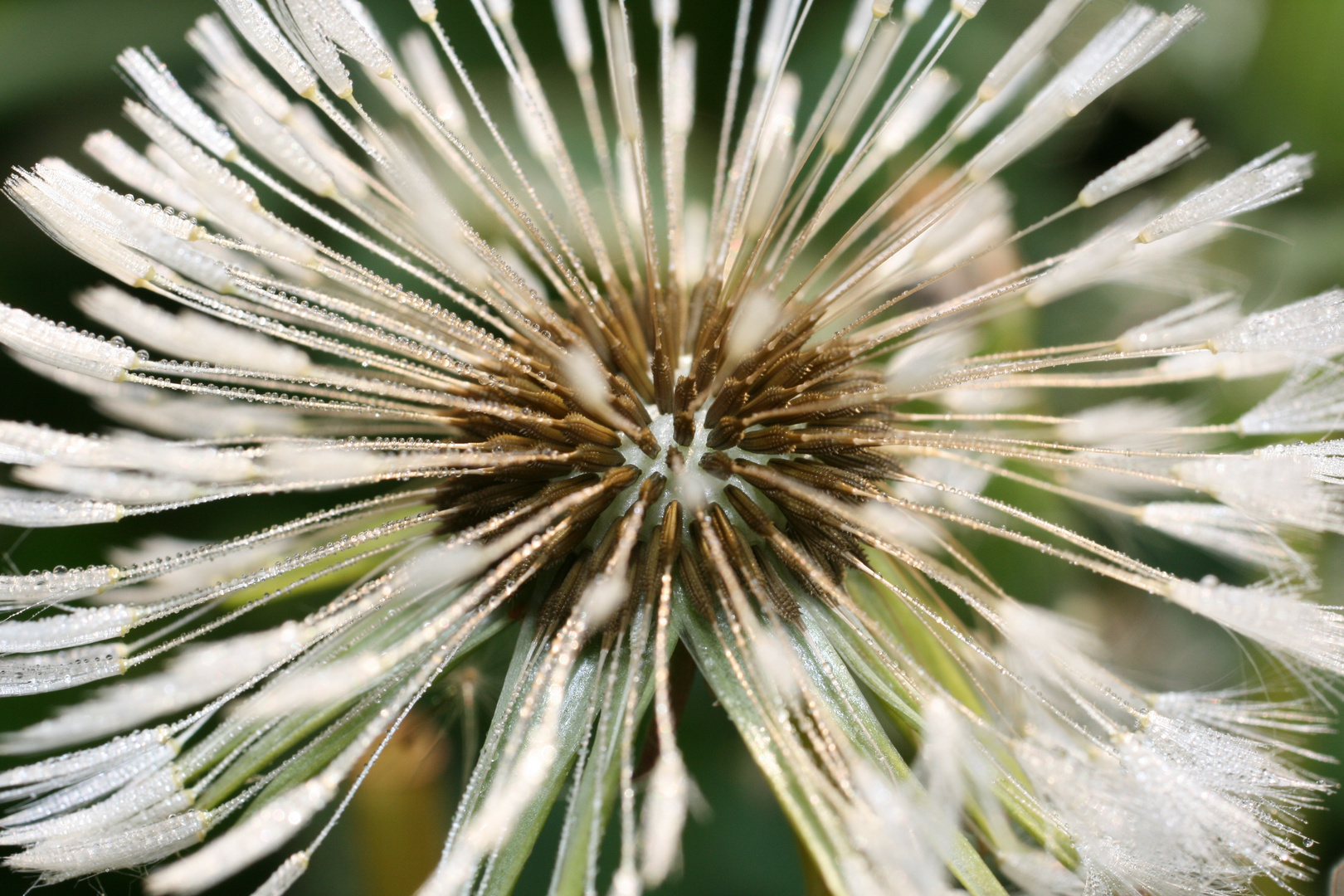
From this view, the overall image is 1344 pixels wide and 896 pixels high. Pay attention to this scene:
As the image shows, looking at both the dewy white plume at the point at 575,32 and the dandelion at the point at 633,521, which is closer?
the dandelion at the point at 633,521

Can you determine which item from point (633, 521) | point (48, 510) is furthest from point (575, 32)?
point (48, 510)

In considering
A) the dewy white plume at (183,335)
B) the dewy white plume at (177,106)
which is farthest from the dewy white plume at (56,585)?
the dewy white plume at (177,106)

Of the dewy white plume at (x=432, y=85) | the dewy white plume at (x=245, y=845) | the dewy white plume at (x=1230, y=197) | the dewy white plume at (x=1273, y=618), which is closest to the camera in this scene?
the dewy white plume at (x=245, y=845)

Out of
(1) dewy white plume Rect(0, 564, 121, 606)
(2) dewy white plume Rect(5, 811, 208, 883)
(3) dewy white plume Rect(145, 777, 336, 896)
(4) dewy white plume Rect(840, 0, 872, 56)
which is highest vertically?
(4) dewy white plume Rect(840, 0, 872, 56)

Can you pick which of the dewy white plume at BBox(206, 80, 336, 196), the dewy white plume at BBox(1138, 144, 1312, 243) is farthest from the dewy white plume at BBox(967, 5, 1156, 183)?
the dewy white plume at BBox(206, 80, 336, 196)

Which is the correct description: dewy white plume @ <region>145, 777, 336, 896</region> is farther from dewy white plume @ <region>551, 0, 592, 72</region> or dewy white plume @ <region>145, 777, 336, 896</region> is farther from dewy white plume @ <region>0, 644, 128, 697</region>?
dewy white plume @ <region>551, 0, 592, 72</region>

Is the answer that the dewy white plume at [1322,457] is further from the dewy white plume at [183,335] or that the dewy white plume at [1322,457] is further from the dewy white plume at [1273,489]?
the dewy white plume at [183,335]

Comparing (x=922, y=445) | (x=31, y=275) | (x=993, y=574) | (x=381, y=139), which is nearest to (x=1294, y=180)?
(x=922, y=445)

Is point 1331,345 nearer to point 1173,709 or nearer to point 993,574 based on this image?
point 1173,709

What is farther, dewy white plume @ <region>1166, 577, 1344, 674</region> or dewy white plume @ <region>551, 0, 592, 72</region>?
dewy white plume @ <region>551, 0, 592, 72</region>
